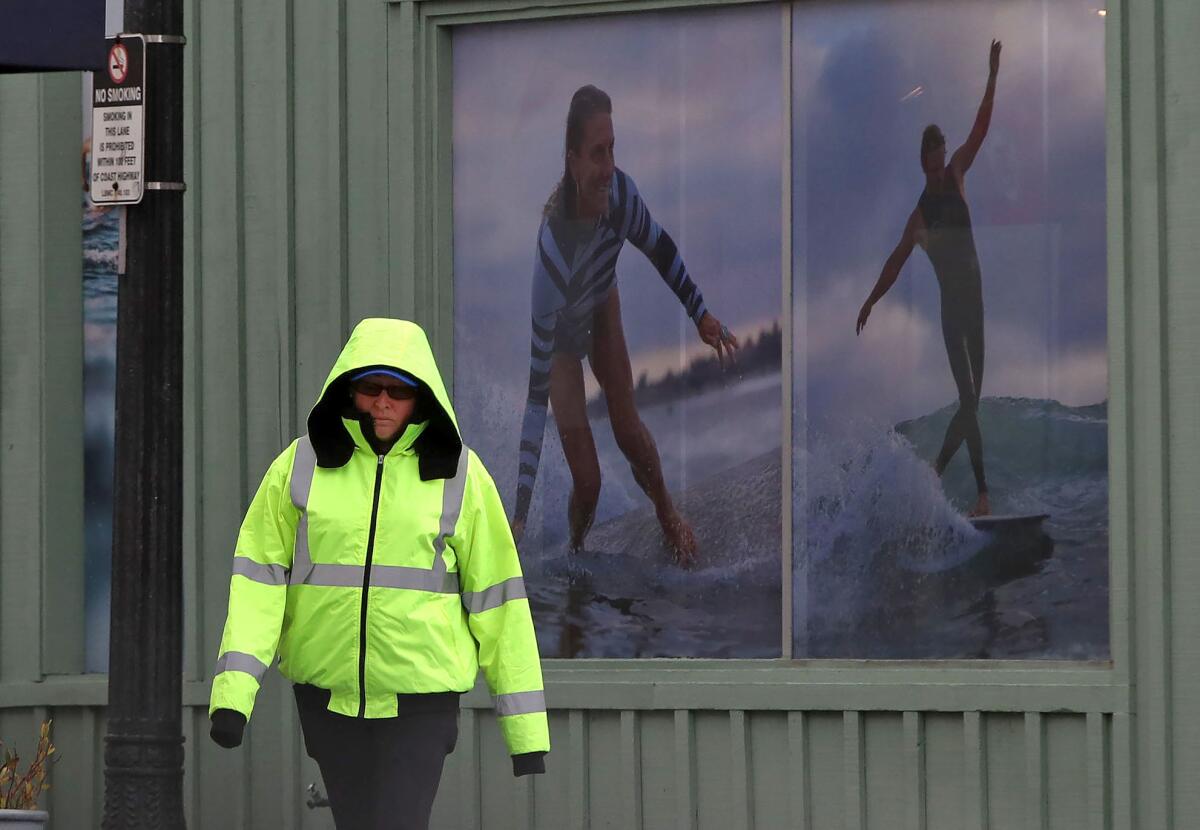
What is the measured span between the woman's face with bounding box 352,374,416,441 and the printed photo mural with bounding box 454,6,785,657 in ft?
8.40

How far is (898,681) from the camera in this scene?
8156 mm

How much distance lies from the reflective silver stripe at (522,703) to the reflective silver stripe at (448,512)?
42 centimetres

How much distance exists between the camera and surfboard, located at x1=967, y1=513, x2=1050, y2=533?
8234 millimetres

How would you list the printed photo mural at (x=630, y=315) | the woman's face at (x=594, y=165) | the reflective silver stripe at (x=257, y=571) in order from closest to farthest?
the reflective silver stripe at (x=257, y=571)
the printed photo mural at (x=630, y=315)
the woman's face at (x=594, y=165)

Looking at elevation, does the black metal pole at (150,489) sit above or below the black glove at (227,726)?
above

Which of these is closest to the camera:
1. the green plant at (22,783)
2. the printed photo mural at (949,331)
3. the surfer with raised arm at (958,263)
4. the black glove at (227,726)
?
the black glove at (227,726)

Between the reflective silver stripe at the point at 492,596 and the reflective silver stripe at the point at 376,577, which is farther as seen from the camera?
the reflective silver stripe at the point at 492,596

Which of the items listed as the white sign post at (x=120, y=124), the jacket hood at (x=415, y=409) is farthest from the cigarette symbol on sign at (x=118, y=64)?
the jacket hood at (x=415, y=409)

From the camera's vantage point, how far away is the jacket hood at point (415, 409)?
6.28 meters

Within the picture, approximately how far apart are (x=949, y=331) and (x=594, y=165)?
1692 millimetres

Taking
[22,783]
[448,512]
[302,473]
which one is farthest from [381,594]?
[22,783]

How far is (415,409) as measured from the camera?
A: 6375 mm

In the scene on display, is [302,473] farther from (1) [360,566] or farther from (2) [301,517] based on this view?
(1) [360,566]

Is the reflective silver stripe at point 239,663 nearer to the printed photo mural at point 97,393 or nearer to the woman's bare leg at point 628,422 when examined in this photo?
the woman's bare leg at point 628,422
